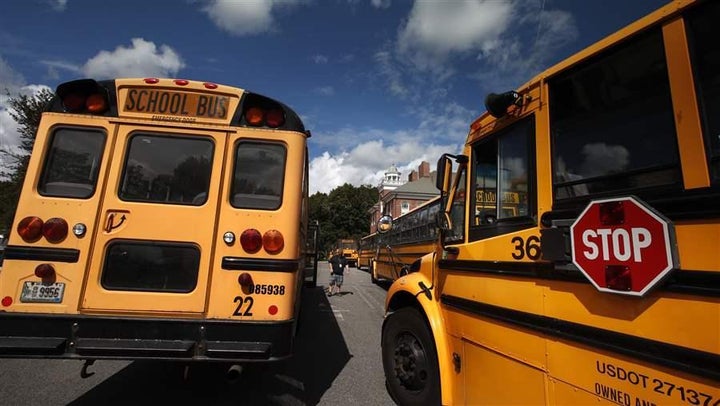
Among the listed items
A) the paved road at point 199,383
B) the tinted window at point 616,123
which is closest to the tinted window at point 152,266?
the paved road at point 199,383

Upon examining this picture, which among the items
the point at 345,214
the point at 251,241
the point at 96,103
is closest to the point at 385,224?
the point at 251,241

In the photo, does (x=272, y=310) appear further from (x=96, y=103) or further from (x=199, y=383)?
(x=96, y=103)

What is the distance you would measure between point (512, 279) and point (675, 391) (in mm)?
1033

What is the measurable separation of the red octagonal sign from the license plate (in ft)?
12.1

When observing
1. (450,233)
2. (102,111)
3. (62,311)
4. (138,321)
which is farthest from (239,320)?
(102,111)

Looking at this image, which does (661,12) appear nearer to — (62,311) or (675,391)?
(675,391)

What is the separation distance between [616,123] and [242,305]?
9.58 feet

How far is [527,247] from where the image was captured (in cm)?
242

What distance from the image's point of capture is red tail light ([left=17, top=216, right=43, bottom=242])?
302 centimetres

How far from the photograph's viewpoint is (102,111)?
11.2 feet

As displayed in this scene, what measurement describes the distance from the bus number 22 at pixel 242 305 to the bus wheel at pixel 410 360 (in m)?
1.57

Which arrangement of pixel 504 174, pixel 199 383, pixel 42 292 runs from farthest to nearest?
pixel 199 383 < pixel 42 292 < pixel 504 174

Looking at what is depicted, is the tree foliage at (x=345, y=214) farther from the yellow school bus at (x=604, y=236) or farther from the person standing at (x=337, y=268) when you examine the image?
the yellow school bus at (x=604, y=236)

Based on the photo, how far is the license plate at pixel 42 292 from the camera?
9.75 feet
